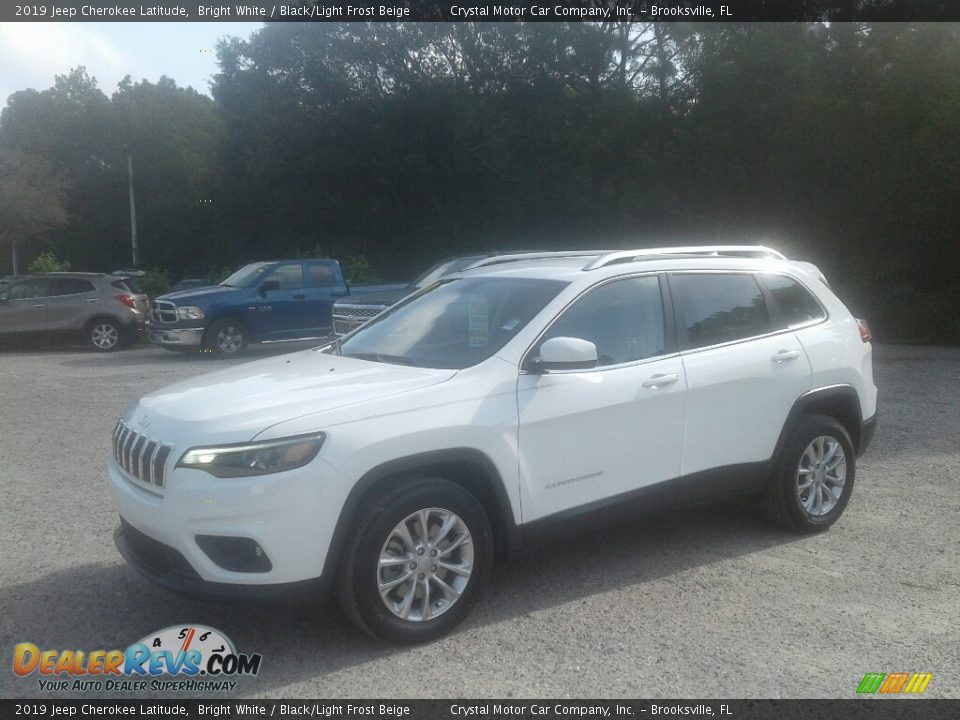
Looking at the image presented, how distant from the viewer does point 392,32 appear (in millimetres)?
37750

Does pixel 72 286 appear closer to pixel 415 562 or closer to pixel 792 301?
pixel 792 301

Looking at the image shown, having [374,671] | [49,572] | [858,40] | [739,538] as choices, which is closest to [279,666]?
[374,671]

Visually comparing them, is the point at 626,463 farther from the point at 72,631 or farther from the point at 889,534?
the point at 72,631

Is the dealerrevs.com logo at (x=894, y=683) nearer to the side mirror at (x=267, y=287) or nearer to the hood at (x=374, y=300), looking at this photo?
the hood at (x=374, y=300)

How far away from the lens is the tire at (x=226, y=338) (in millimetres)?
16812

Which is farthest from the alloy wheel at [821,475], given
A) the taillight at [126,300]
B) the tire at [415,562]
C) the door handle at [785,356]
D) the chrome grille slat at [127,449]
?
the taillight at [126,300]

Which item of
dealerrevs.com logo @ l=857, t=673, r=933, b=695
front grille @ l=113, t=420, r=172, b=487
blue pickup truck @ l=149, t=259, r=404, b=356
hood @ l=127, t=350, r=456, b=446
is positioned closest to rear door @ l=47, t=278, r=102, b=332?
blue pickup truck @ l=149, t=259, r=404, b=356

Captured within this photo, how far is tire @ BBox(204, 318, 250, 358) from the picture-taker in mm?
16812

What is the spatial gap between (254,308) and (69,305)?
4.40 meters

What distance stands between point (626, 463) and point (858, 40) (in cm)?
2027

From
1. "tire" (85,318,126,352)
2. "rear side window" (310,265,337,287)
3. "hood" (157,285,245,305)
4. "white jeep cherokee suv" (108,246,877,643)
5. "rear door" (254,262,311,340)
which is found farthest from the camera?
"tire" (85,318,126,352)

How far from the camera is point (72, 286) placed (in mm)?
18938

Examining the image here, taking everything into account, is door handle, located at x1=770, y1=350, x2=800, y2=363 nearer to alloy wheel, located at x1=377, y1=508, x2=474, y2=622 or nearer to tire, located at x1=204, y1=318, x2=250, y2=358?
alloy wheel, located at x1=377, y1=508, x2=474, y2=622

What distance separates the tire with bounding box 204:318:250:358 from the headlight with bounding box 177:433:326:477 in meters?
13.3
